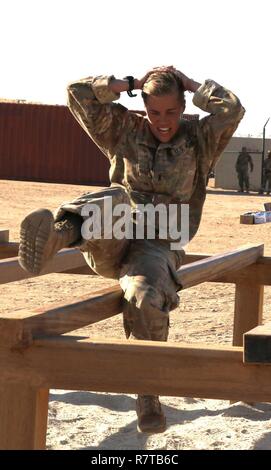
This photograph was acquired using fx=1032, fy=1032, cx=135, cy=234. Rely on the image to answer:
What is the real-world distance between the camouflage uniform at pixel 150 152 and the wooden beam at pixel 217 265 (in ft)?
0.39

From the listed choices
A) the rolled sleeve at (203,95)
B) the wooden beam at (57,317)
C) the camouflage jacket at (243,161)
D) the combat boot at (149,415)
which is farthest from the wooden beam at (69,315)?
the camouflage jacket at (243,161)

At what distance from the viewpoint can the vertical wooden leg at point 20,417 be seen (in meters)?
3.14

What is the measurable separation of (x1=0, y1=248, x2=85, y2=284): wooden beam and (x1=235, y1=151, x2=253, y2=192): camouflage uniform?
2342 cm

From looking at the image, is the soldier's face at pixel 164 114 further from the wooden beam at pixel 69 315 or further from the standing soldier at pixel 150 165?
the wooden beam at pixel 69 315

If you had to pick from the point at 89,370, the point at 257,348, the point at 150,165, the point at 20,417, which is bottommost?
the point at 20,417

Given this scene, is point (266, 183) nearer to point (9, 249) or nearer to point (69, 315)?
point (9, 249)

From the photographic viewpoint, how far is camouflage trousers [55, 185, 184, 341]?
392cm

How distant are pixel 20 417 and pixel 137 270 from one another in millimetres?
1115

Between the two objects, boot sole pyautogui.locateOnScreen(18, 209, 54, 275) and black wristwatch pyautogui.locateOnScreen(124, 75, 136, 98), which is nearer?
boot sole pyautogui.locateOnScreen(18, 209, 54, 275)

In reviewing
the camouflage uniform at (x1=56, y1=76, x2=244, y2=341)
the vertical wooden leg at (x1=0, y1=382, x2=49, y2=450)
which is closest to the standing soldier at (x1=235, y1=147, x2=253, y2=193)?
the camouflage uniform at (x1=56, y1=76, x2=244, y2=341)

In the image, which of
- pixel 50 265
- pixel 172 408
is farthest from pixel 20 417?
pixel 172 408

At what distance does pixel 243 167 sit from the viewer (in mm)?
29203

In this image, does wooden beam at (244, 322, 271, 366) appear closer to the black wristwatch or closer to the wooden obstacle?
the wooden obstacle

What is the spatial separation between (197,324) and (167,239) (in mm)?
3492
